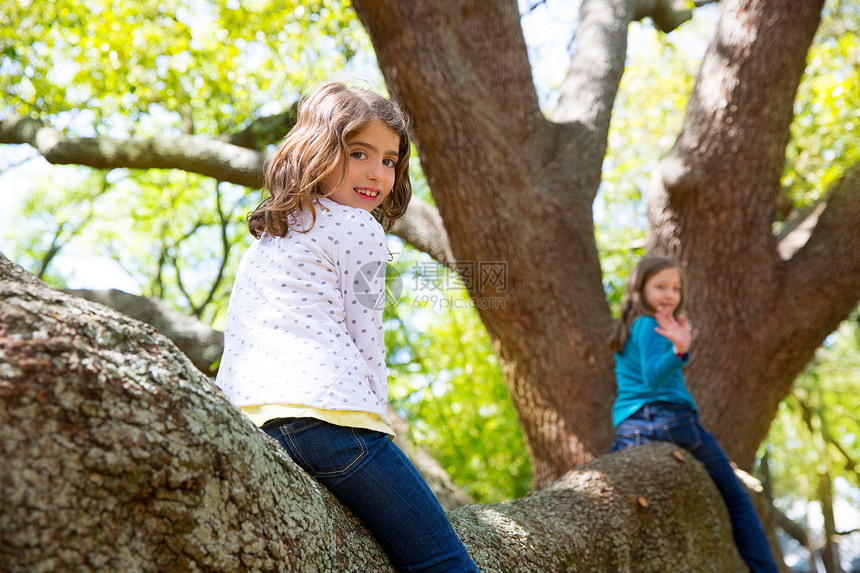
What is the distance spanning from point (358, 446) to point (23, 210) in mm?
17700

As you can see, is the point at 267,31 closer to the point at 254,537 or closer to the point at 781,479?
the point at 254,537

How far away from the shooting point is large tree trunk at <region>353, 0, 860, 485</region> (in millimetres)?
4168

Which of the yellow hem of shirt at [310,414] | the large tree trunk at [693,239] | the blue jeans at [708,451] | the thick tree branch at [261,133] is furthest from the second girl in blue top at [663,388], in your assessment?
the thick tree branch at [261,133]

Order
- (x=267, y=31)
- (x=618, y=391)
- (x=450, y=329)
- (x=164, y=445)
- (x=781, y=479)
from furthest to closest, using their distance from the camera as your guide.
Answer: (x=781, y=479) < (x=450, y=329) < (x=267, y=31) < (x=618, y=391) < (x=164, y=445)

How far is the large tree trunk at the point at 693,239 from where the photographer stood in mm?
4168


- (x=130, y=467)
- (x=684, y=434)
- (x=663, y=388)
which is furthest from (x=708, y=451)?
(x=130, y=467)

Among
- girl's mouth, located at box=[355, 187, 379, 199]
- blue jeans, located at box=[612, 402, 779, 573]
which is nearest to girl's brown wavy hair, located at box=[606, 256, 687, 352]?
blue jeans, located at box=[612, 402, 779, 573]

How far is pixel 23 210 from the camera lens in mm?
16469

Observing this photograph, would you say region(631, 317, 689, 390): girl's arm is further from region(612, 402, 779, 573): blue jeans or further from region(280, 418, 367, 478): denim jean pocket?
region(280, 418, 367, 478): denim jean pocket

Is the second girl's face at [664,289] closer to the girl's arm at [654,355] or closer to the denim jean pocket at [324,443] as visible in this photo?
the girl's arm at [654,355]

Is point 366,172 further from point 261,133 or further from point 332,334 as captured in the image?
point 261,133

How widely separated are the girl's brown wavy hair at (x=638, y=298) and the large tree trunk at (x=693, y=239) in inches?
11.3

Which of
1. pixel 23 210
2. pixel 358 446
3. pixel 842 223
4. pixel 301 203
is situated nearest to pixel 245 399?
pixel 358 446

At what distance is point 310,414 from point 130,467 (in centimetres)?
51
